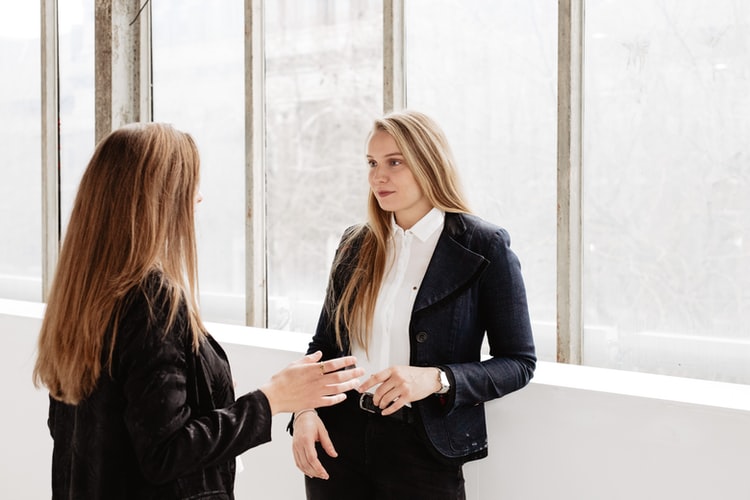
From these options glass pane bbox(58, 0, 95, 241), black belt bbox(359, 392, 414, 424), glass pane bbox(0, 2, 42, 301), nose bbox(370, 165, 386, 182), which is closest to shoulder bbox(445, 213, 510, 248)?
nose bbox(370, 165, 386, 182)

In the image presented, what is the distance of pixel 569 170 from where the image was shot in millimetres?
2678

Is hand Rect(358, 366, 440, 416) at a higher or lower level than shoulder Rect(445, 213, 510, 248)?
lower

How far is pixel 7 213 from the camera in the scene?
5004 mm

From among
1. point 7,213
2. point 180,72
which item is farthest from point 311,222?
point 7,213

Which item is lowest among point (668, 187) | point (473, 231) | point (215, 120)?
point (473, 231)

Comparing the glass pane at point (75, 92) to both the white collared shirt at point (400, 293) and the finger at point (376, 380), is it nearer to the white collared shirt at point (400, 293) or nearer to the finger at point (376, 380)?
the white collared shirt at point (400, 293)

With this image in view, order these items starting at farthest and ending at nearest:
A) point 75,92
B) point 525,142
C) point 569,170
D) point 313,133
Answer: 1. point 75,92
2. point 313,133
3. point 525,142
4. point 569,170

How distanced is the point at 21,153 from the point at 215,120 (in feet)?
5.79

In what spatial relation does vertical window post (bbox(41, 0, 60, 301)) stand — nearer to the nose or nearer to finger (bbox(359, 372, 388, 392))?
the nose

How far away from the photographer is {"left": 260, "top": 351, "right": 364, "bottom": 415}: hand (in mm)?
1615

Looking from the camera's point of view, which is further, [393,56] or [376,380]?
[393,56]

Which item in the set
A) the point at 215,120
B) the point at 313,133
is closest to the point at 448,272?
the point at 313,133

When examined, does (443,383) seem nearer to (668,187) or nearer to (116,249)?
(116,249)

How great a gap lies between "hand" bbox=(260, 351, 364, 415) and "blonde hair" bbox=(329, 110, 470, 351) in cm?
46
